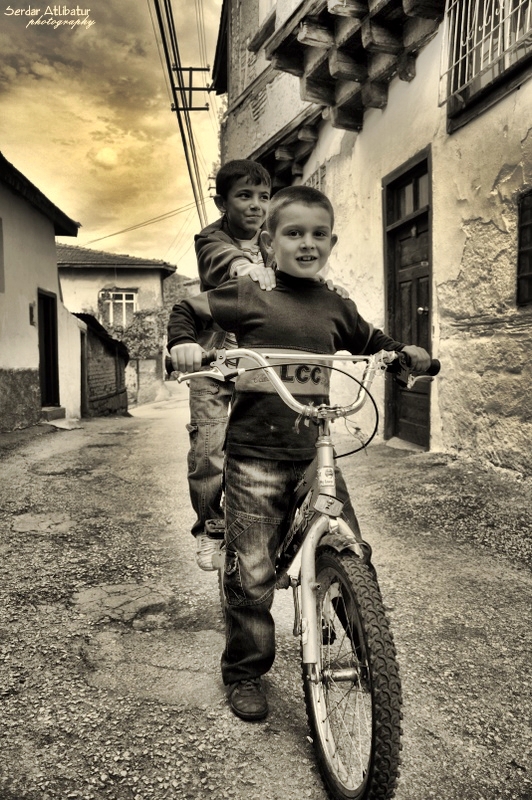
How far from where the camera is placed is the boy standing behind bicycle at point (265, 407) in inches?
76.5

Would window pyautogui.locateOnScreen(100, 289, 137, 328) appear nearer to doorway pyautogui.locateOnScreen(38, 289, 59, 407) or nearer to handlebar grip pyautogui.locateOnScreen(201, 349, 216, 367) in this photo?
doorway pyautogui.locateOnScreen(38, 289, 59, 407)

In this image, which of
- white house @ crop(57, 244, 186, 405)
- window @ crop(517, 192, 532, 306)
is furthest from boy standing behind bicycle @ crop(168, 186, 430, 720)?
white house @ crop(57, 244, 186, 405)

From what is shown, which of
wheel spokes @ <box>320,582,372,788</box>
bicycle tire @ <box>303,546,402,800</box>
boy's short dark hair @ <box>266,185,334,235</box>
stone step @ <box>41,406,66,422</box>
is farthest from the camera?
stone step @ <box>41,406,66,422</box>

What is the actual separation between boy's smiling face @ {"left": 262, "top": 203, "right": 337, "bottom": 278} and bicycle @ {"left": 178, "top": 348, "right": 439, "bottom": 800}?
285 millimetres

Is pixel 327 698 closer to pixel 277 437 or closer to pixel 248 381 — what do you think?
pixel 277 437

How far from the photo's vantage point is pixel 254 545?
1.99 m

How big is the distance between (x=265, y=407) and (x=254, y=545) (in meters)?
0.42

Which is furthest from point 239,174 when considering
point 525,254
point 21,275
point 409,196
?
point 21,275

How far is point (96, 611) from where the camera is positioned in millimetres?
2910

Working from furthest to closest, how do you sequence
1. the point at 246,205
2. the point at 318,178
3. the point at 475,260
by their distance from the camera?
the point at 318,178 → the point at 475,260 → the point at 246,205

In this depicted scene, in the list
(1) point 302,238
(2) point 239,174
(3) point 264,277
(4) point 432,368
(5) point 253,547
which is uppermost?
(2) point 239,174

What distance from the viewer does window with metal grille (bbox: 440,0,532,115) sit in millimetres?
4699

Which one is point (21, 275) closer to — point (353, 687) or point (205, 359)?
point (205, 359)

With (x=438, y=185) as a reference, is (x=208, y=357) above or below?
below
